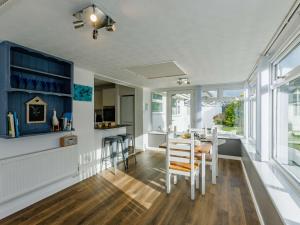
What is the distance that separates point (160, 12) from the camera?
1.50m

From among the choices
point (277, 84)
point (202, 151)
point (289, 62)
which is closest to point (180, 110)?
point (202, 151)

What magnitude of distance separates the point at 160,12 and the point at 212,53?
4.50ft

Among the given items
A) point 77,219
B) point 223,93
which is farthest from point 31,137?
point 223,93

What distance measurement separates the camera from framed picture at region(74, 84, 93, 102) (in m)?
3.31

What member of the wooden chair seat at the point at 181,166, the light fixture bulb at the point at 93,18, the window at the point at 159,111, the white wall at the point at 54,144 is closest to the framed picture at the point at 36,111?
the white wall at the point at 54,144

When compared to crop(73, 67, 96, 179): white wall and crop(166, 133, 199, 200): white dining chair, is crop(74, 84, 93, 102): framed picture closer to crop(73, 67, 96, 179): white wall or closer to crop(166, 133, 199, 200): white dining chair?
crop(73, 67, 96, 179): white wall

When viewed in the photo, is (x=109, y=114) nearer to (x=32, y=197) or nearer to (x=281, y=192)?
(x=32, y=197)

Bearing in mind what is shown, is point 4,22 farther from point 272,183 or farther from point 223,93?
point 223,93

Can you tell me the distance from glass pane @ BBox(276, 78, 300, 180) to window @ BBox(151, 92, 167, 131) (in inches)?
164

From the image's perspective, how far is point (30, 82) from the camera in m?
2.57

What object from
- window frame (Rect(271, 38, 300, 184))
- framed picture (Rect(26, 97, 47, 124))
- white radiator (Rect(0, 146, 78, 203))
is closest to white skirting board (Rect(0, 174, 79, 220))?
white radiator (Rect(0, 146, 78, 203))

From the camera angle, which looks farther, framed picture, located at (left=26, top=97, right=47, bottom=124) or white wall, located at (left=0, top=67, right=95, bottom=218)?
framed picture, located at (left=26, top=97, right=47, bottom=124)

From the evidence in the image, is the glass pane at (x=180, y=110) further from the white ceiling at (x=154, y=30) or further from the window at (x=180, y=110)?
the white ceiling at (x=154, y=30)

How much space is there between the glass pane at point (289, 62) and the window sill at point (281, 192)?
126cm
